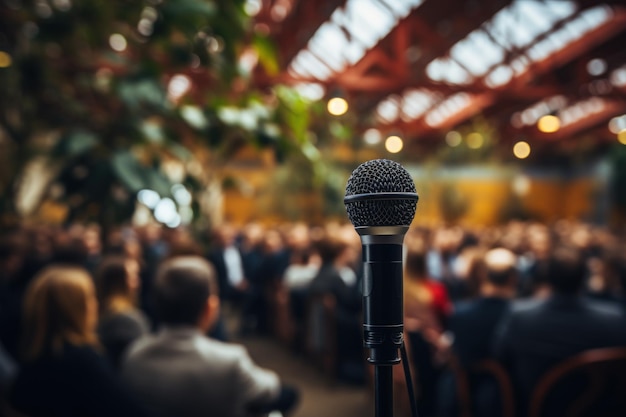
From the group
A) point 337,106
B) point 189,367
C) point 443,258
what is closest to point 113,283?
point 189,367

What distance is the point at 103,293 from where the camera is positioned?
2.69 m

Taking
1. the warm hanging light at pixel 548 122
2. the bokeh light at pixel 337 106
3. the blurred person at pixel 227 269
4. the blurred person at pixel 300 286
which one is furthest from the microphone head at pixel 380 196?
the warm hanging light at pixel 548 122

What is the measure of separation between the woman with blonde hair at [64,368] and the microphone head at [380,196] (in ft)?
3.72

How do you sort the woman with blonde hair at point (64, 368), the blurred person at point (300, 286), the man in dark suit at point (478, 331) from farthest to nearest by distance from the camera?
the blurred person at point (300, 286) → the man in dark suit at point (478, 331) → the woman with blonde hair at point (64, 368)

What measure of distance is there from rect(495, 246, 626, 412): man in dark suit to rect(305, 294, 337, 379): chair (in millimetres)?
2065

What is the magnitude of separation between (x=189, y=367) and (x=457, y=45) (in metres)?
11.2

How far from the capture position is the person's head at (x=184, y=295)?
1.86 m

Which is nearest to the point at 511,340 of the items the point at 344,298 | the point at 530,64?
the point at 344,298

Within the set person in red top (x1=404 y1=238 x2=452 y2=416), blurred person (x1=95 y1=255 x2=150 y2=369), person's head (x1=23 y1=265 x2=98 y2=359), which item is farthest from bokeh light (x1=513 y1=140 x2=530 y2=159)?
person's head (x1=23 y1=265 x2=98 y2=359)

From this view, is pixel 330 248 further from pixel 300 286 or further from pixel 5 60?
pixel 5 60

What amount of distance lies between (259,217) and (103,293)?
46.1 feet

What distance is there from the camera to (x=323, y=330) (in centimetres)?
495

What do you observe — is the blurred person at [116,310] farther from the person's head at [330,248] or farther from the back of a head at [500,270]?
the person's head at [330,248]

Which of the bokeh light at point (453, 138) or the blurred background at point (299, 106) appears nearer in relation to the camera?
the blurred background at point (299, 106)
